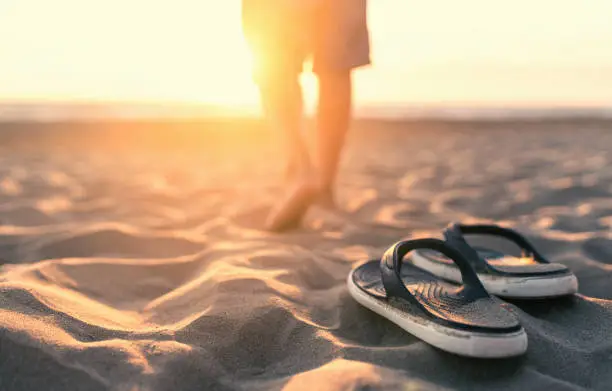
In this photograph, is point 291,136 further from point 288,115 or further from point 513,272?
point 513,272

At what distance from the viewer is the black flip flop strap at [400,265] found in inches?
48.3

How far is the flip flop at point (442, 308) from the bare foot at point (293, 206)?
63 cm

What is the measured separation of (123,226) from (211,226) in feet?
1.20

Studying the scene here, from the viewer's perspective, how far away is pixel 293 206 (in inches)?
82.0

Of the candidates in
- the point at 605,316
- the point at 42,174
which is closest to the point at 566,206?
the point at 605,316

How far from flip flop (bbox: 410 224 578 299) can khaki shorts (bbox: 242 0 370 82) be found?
0.91 meters

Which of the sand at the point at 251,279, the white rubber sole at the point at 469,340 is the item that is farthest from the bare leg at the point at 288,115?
the white rubber sole at the point at 469,340

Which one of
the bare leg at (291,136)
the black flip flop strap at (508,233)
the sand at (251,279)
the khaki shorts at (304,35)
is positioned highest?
the khaki shorts at (304,35)

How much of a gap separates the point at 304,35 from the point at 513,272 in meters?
1.19

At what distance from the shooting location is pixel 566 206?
2520mm

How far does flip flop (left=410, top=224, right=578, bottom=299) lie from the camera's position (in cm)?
137

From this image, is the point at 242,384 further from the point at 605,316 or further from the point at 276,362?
the point at 605,316

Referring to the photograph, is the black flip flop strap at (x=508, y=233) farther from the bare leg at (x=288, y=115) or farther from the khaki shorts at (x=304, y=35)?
the khaki shorts at (x=304, y=35)

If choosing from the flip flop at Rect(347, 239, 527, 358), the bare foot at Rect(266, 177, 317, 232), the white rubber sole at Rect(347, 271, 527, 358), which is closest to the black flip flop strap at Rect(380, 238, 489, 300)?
the flip flop at Rect(347, 239, 527, 358)
